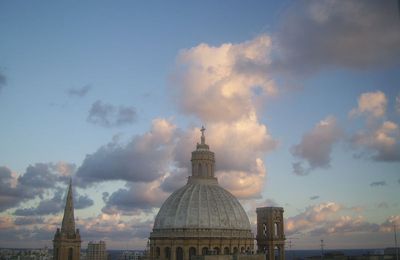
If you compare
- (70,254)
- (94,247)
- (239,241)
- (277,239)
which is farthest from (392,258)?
(94,247)

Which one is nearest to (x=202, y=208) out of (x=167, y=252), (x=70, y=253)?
(x=167, y=252)

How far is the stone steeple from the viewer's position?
84375 mm

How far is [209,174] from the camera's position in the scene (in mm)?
85062

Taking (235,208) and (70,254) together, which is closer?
(235,208)

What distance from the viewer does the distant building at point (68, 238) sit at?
84.2m

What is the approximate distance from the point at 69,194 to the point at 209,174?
26.2 m

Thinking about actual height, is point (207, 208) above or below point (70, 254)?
above

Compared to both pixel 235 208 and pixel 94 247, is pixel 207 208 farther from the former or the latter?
pixel 94 247

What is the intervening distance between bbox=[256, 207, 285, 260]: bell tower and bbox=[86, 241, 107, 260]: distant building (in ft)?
377

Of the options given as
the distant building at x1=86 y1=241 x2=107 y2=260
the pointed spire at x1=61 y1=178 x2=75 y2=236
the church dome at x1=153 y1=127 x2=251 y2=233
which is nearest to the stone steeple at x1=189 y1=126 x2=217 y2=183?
the church dome at x1=153 y1=127 x2=251 y2=233

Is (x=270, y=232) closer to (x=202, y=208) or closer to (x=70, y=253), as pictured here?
(x=202, y=208)

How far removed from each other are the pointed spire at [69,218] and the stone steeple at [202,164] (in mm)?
22896

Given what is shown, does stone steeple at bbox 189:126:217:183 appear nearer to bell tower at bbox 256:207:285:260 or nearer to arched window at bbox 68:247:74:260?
bell tower at bbox 256:207:285:260

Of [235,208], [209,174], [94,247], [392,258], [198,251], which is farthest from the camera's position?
[94,247]
